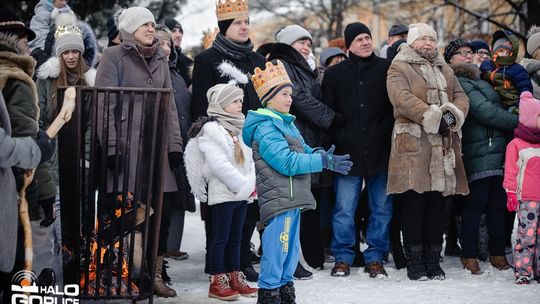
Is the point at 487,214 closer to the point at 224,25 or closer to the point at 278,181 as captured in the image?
the point at 278,181

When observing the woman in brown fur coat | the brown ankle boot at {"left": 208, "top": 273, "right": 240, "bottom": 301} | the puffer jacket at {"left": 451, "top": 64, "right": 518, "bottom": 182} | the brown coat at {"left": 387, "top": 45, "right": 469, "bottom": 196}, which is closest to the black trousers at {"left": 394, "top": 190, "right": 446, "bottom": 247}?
the woman in brown fur coat

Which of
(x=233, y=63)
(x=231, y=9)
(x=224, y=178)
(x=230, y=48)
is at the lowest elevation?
(x=224, y=178)

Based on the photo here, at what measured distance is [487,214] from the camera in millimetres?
7773

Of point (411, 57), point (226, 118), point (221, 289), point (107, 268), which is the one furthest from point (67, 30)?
point (411, 57)

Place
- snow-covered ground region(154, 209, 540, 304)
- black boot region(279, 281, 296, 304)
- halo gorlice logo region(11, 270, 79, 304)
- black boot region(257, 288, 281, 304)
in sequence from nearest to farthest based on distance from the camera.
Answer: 1. halo gorlice logo region(11, 270, 79, 304)
2. black boot region(257, 288, 281, 304)
3. black boot region(279, 281, 296, 304)
4. snow-covered ground region(154, 209, 540, 304)

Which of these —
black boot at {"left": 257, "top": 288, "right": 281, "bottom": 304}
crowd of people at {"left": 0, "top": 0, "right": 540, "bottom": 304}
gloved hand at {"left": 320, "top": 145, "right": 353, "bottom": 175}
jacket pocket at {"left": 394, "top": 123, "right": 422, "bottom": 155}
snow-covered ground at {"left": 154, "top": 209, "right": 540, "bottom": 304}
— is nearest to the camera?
gloved hand at {"left": 320, "top": 145, "right": 353, "bottom": 175}

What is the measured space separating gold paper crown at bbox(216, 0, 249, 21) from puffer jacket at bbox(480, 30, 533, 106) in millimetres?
2369

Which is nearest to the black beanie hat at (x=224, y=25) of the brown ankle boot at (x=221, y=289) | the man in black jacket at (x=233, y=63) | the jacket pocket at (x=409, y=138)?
the man in black jacket at (x=233, y=63)

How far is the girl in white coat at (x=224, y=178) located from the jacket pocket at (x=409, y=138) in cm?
141

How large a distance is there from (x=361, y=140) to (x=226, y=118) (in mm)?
1477

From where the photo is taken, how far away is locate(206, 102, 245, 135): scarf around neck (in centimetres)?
670

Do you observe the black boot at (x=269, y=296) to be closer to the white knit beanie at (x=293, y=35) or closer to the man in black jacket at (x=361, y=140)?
the man in black jacket at (x=361, y=140)

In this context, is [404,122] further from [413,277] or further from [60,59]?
[60,59]

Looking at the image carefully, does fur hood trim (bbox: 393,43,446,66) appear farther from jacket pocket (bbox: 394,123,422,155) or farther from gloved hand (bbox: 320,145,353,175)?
gloved hand (bbox: 320,145,353,175)
